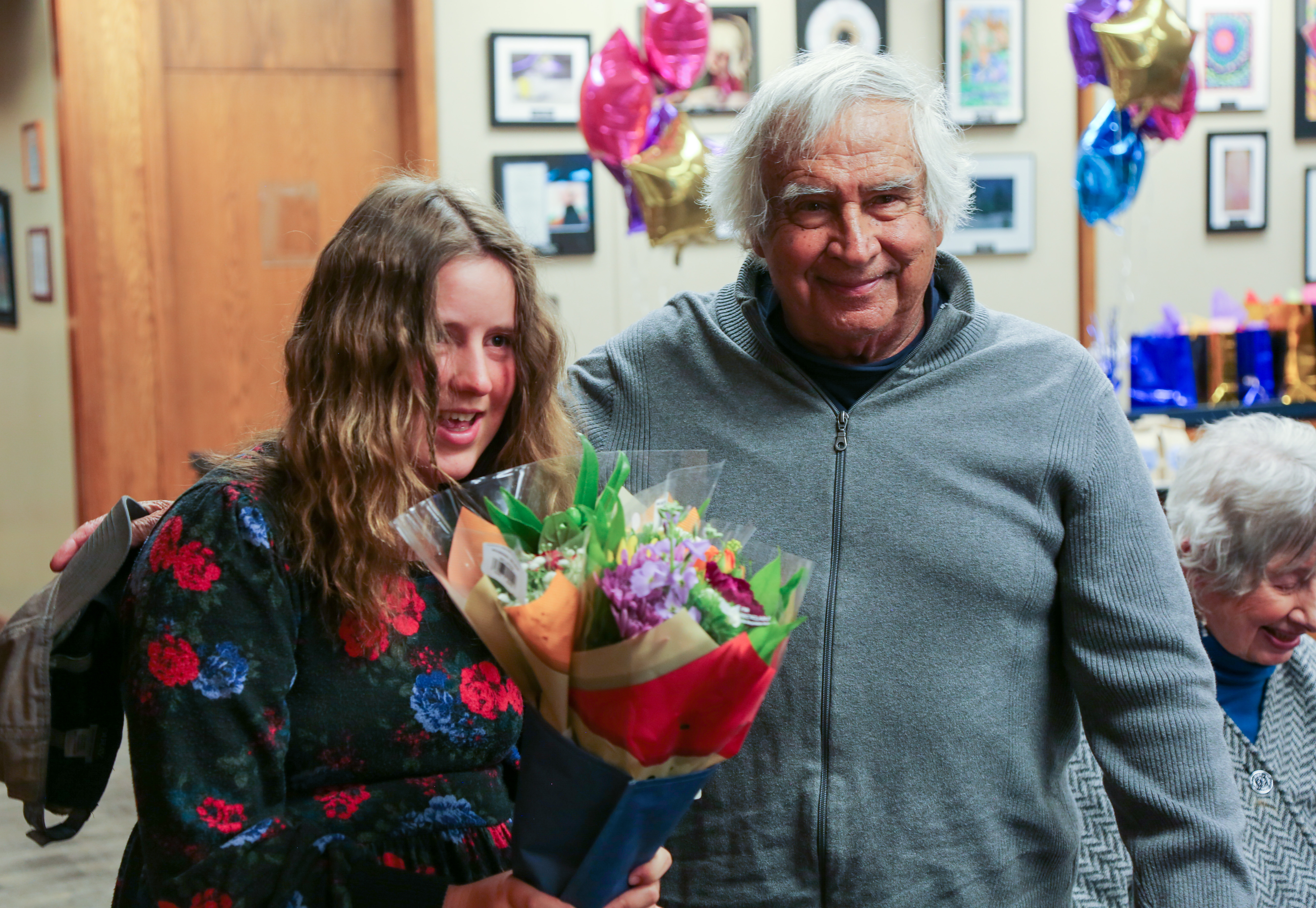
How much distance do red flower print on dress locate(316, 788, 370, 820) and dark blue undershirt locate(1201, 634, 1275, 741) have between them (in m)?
1.39

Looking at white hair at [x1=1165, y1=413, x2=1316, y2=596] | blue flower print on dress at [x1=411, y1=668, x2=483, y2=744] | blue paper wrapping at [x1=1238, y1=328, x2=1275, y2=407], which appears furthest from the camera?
blue paper wrapping at [x1=1238, y1=328, x2=1275, y2=407]

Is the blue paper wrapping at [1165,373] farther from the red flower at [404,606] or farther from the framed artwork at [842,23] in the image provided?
the red flower at [404,606]

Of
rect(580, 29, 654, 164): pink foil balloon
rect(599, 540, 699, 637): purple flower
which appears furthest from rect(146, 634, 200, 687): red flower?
rect(580, 29, 654, 164): pink foil balloon

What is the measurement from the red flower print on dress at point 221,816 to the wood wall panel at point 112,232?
3997 millimetres

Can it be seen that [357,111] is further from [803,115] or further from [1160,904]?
[1160,904]

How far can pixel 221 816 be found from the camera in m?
1.17

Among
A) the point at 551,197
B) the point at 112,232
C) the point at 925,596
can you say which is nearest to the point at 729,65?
the point at 551,197

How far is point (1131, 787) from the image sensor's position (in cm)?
141

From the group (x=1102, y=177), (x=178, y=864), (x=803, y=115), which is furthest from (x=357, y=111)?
(x=178, y=864)

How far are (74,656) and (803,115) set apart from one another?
996 mm

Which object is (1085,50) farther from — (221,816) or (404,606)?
(221,816)

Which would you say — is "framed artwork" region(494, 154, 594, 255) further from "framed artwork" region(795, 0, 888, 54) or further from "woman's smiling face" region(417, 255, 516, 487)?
"woman's smiling face" region(417, 255, 516, 487)

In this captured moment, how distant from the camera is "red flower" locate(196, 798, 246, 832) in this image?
1.17 m

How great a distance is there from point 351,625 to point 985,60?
15.7 feet
